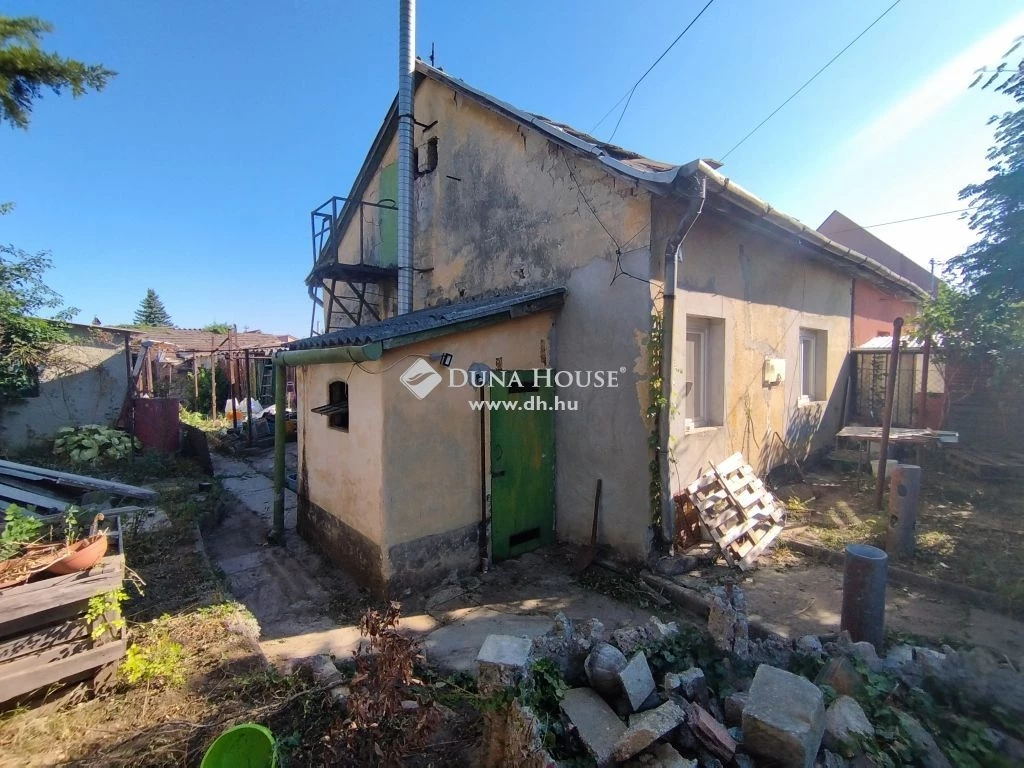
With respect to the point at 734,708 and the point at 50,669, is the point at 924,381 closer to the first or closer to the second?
the point at 734,708

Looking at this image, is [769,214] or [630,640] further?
[769,214]

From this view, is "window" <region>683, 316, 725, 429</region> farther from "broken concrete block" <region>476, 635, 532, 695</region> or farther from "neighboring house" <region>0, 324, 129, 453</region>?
"neighboring house" <region>0, 324, 129, 453</region>

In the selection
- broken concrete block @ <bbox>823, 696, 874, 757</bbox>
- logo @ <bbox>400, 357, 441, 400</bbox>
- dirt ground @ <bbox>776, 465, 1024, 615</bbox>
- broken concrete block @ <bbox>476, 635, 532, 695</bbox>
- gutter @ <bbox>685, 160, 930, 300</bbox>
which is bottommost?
dirt ground @ <bbox>776, 465, 1024, 615</bbox>

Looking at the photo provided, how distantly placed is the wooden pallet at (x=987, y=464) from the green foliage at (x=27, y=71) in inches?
596

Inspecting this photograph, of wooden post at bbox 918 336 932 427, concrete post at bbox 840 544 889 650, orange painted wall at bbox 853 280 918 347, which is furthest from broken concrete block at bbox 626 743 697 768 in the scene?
orange painted wall at bbox 853 280 918 347

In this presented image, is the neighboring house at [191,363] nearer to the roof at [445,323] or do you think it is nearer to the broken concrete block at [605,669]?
the roof at [445,323]

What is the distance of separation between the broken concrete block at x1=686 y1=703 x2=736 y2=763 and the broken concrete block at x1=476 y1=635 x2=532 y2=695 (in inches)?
34.8

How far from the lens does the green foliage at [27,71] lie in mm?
5531

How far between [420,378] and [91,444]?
9.67 m

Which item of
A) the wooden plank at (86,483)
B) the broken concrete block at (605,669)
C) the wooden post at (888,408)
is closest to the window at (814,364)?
the wooden post at (888,408)

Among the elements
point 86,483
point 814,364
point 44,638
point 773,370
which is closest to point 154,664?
point 44,638

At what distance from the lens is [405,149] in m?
8.52

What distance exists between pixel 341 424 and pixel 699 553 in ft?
15.9

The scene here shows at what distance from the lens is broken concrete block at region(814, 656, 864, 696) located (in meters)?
2.69
